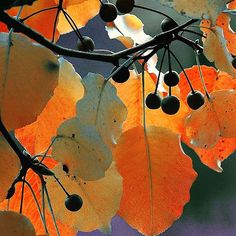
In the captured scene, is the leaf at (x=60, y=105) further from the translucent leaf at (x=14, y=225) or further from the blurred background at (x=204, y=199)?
the blurred background at (x=204, y=199)

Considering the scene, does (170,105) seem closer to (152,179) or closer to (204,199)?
(152,179)

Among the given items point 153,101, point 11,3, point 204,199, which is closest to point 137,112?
point 153,101

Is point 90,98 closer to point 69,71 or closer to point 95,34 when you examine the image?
point 69,71

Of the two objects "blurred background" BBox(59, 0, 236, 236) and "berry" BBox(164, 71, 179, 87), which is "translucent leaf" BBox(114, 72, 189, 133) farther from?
"blurred background" BBox(59, 0, 236, 236)

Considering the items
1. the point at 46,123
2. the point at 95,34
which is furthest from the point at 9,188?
the point at 95,34

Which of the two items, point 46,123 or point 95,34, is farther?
point 95,34

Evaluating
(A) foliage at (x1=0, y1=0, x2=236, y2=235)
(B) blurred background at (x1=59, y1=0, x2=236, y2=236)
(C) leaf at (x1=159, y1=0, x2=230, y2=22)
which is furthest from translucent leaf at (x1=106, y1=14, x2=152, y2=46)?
(B) blurred background at (x1=59, y1=0, x2=236, y2=236)
